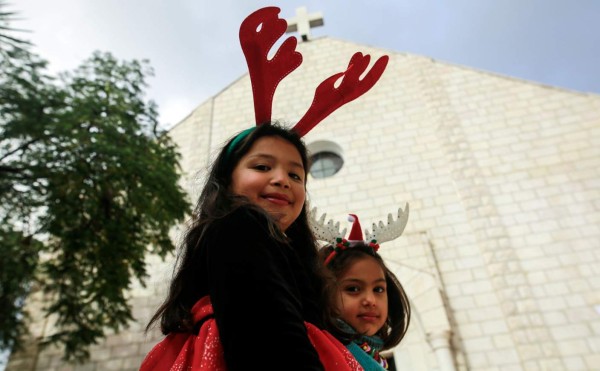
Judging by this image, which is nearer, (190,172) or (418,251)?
(418,251)

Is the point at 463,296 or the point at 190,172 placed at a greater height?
the point at 190,172

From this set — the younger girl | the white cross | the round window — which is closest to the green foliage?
the round window

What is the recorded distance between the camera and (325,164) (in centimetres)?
778

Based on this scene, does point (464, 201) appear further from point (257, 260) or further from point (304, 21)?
point (257, 260)

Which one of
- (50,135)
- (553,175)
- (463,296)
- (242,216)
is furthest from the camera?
(553,175)

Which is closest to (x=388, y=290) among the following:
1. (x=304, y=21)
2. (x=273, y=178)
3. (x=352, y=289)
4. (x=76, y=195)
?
(x=352, y=289)

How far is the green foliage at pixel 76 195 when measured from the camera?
4.67m

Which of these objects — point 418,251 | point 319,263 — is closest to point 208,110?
point 418,251

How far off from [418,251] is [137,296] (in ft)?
15.1

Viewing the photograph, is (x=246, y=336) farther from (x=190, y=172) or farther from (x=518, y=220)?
(x=190, y=172)

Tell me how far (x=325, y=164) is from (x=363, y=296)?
234 inches

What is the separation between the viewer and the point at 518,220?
6145 mm

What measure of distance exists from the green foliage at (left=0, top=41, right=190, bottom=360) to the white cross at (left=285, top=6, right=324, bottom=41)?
17.9 feet

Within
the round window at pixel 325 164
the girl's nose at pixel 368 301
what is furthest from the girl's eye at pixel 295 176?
the round window at pixel 325 164
